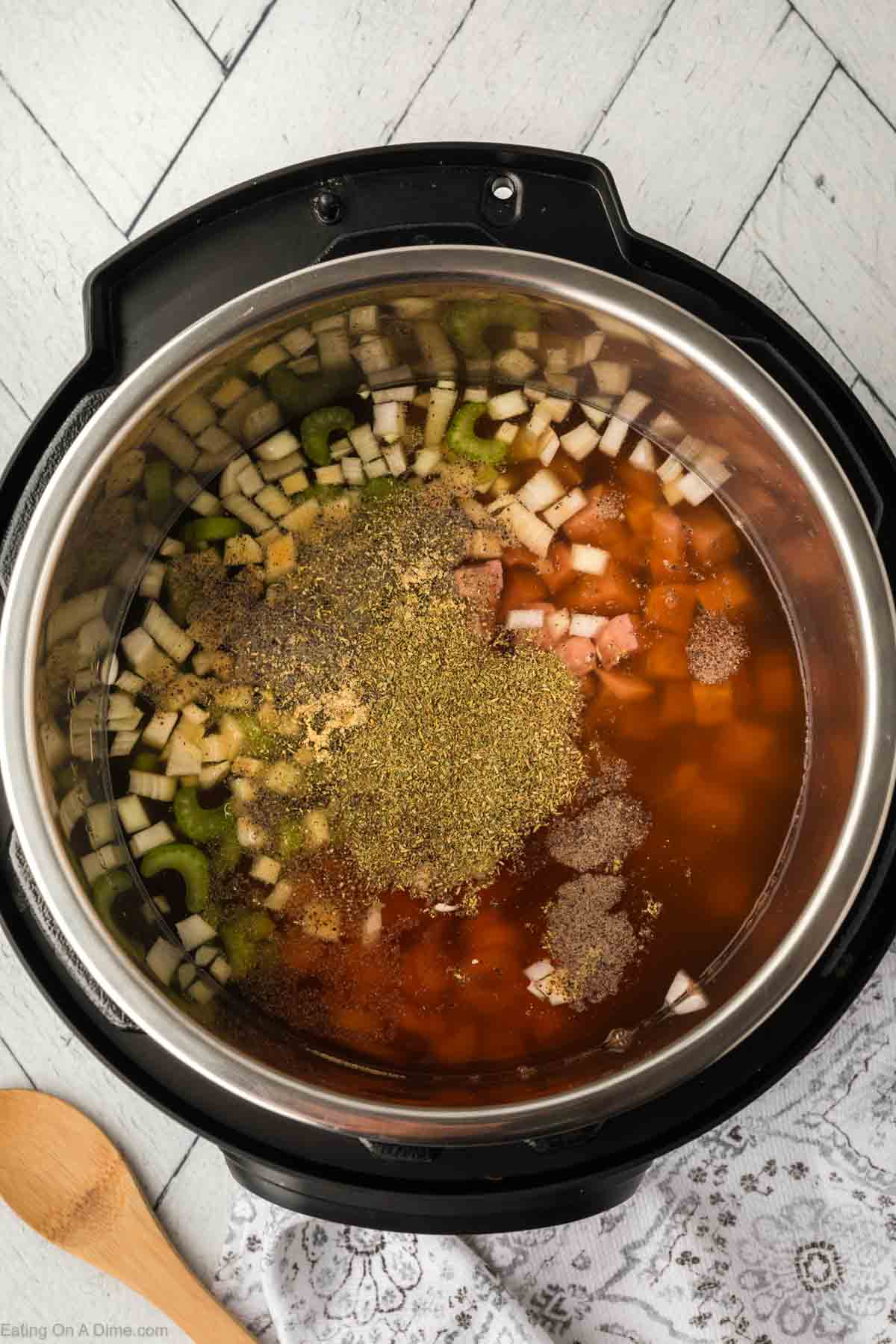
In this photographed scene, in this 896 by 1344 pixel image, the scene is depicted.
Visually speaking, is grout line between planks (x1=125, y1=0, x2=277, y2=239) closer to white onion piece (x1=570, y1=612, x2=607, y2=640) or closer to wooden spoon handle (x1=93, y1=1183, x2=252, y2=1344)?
white onion piece (x1=570, y1=612, x2=607, y2=640)

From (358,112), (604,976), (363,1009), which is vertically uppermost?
(358,112)

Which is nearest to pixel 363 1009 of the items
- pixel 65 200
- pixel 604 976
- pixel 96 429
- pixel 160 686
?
pixel 604 976

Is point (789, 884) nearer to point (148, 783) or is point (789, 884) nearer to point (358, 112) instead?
point (148, 783)

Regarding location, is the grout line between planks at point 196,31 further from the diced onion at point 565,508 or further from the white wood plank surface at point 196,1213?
the white wood plank surface at point 196,1213

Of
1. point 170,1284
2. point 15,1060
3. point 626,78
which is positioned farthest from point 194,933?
point 626,78

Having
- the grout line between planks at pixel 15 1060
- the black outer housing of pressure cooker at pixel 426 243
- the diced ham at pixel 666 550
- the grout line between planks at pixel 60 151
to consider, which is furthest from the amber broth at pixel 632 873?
the grout line between planks at pixel 60 151

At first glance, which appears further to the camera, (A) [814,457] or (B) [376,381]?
(B) [376,381]
